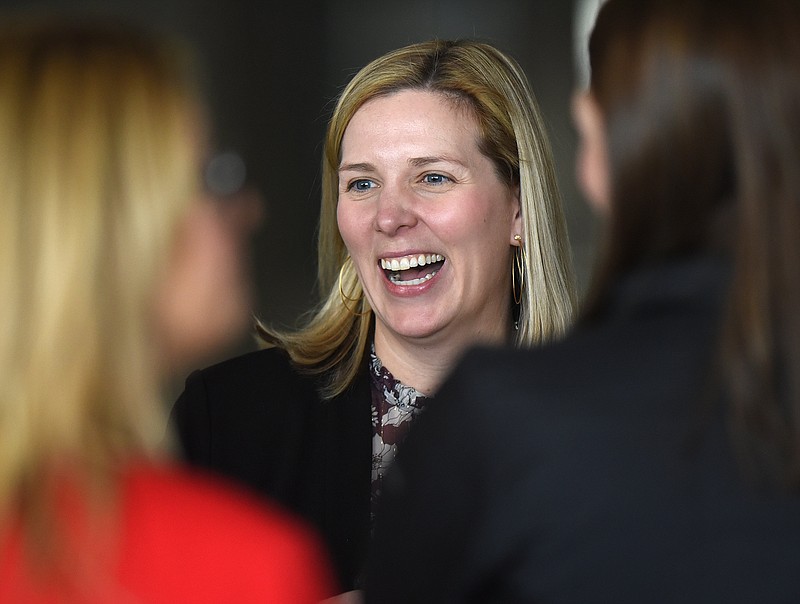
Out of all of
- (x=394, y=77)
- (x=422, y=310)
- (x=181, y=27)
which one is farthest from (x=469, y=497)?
(x=181, y=27)

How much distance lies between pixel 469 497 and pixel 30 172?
0.60m

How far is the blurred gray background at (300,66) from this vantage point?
8.00 metres

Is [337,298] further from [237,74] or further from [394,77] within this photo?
[237,74]

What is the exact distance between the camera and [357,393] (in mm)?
2510

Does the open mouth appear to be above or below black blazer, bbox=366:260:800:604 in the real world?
above

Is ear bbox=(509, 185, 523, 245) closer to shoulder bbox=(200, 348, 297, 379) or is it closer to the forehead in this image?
the forehead

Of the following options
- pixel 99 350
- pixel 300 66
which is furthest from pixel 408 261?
pixel 300 66

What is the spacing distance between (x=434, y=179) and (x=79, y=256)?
1479 millimetres

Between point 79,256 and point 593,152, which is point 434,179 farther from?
point 79,256

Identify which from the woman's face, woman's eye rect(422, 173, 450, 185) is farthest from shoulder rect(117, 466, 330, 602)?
woman's eye rect(422, 173, 450, 185)

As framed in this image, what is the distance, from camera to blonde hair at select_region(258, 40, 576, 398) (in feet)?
8.37

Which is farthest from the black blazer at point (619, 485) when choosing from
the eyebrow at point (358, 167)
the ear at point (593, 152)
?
the eyebrow at point (358, 167)

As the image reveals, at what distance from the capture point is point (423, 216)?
2492 mm

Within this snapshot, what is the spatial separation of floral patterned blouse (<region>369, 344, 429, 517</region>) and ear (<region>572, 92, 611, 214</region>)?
42.1 inches
